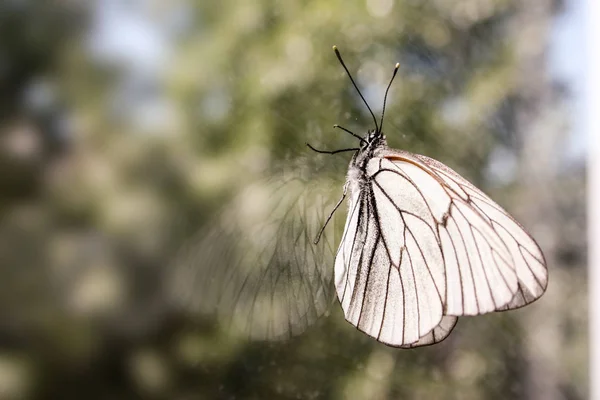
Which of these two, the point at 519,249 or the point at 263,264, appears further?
the point at 263,264

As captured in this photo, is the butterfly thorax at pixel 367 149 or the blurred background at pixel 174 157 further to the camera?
the blurred background at pixel 174 157

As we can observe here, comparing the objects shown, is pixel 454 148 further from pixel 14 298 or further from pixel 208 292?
pixel 14 298

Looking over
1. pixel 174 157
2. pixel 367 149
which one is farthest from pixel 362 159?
pixel 174 157

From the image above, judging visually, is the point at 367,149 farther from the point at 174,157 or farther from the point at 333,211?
the point at 174,157

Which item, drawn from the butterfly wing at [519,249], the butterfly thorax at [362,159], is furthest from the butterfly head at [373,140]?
the butterfly wing at [519,249]

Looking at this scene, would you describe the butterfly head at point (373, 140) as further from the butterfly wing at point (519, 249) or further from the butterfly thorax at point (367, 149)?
the butterfly wing at point (519, 249)
